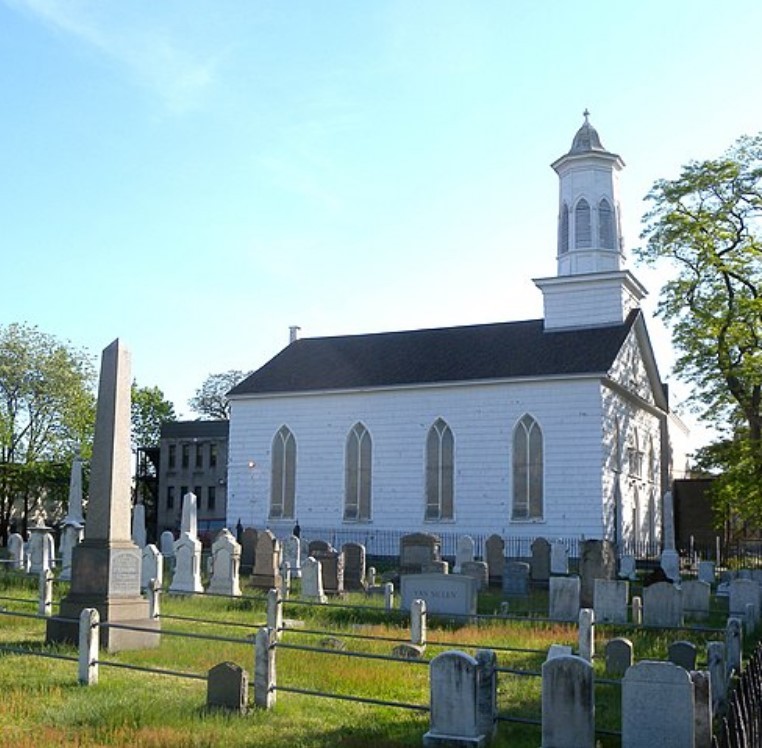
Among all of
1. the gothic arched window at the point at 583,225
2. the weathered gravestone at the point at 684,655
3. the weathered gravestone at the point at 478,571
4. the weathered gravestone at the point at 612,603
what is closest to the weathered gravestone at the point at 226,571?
the weathered gravestone at the point at 478,571

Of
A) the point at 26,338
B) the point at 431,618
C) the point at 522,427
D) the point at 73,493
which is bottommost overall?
the point at 431,618

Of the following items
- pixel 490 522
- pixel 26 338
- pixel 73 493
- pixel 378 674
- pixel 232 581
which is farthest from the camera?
pixel 26 338

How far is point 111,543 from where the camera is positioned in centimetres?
1389

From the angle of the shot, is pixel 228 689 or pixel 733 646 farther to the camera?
pixel 733 646

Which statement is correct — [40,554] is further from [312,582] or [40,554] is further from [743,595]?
[743,595]

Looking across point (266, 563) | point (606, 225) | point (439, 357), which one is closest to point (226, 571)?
point (266, 563)

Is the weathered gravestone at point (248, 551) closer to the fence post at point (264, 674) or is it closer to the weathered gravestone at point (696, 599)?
the weathered gravestone at point (696, 599)

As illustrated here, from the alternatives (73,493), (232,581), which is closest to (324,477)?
(73,493)

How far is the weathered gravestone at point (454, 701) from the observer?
827cm

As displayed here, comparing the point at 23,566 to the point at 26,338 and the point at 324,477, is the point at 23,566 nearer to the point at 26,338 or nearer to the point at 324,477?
the point at 324,477

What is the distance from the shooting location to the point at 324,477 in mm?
38594

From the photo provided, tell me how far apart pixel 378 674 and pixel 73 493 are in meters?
23.0

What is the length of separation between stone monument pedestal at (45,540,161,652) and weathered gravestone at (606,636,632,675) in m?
6.21

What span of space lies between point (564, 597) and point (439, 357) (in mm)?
21382
